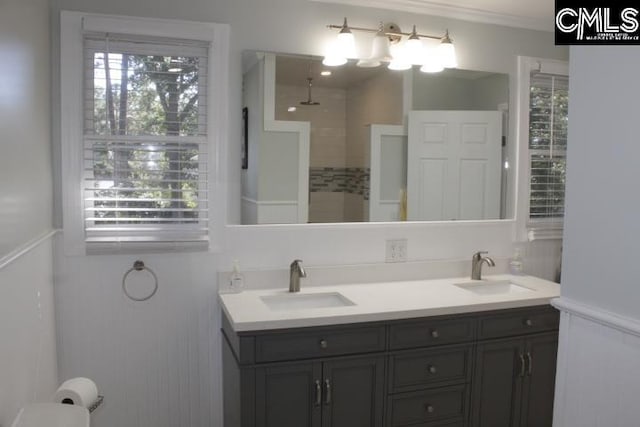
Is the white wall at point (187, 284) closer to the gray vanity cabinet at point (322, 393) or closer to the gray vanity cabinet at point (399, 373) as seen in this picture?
the gray vanity cabinet at point (399, 373)

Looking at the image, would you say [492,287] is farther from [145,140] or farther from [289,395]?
[145,140]

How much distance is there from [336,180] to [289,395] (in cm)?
116

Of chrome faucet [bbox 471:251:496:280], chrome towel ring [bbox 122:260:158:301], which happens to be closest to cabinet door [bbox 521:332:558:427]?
chrome faucet [bbox 471:251:496:280]

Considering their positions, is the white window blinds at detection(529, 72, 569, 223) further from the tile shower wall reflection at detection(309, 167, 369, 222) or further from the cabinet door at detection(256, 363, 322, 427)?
the cabinet door at detection(256, 363, 322, 427)

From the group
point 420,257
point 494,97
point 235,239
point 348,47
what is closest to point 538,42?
point 494,97

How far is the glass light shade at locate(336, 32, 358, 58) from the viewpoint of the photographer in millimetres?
2695

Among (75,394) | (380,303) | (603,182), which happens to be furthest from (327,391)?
(603,182)

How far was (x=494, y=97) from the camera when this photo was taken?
3.18 meters

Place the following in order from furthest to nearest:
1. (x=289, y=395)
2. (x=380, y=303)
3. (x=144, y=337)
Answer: (x=144, y=337) < (x=380, y=303) < (x=289, y=395)

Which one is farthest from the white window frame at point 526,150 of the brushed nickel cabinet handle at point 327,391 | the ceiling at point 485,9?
the brushed nickel cabinet handle at point 327,391

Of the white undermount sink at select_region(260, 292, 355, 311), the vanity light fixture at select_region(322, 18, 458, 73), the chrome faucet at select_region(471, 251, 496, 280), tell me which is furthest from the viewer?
the chrome faucet at select_region(471, 251, 496, 280)

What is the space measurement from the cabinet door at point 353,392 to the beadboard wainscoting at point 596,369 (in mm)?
963

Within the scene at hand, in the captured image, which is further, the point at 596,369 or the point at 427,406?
the point at 427,406

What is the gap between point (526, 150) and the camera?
3.24 meters
